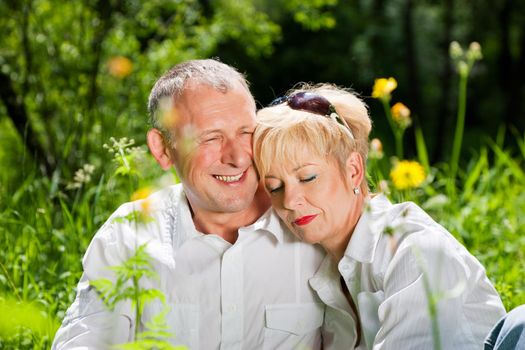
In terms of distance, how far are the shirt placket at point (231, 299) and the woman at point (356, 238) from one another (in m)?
0.21

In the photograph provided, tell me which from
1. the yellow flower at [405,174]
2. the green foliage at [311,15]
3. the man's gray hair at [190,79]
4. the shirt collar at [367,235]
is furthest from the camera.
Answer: the green foliage at [311,15]

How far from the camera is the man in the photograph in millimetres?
2393

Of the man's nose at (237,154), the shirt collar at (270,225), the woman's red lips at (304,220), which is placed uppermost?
the man's nose at (237,154)

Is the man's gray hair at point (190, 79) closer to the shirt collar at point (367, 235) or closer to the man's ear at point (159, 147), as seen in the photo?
the man's ear at point (159, 147)

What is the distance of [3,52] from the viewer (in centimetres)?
511

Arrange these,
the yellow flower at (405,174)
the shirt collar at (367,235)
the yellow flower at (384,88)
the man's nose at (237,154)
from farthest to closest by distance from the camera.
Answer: the yellow flower at (384,88)
the man's nose at (237,154)
the shirt collar at (367,235)
the yellow flower at (405,174)

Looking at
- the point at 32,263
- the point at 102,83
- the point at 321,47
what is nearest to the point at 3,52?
the point at 102,83

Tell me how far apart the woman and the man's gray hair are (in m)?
0.17

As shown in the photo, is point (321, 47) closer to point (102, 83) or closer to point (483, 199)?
point (102, 83)

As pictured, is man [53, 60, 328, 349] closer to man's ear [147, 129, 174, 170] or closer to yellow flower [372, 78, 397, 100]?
man's ear [147, 129, 174, 170]

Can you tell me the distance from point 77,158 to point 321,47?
12.1m

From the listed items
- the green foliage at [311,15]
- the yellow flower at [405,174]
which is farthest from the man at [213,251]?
the green foliage at [311,15]

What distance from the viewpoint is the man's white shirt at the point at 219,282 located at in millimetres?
2418

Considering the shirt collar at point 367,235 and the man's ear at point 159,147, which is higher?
the man's ear at point 159,147
